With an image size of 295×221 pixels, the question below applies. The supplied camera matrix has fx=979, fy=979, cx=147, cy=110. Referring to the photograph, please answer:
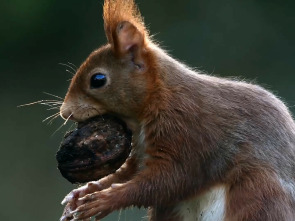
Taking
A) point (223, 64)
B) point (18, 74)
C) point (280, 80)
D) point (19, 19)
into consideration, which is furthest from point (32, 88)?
point (280, 80)

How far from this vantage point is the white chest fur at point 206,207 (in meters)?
3.22

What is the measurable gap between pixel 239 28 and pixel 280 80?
92 cm

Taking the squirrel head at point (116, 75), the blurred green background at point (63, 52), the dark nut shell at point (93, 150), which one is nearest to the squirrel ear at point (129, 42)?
the squirrel head at point (116, 75)

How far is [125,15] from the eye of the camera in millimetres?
3375

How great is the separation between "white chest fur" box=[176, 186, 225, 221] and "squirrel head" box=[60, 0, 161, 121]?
353 millimetres

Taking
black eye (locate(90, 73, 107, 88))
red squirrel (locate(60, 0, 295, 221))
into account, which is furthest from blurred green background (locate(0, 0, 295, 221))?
black eye (locate(90, 73, 107, 88))

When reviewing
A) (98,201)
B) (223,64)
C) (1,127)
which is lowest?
(1,127)

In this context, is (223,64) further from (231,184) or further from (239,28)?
(231,184)

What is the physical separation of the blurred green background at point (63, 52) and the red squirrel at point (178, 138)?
2775mm

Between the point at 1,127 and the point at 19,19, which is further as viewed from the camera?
the point at 19,19

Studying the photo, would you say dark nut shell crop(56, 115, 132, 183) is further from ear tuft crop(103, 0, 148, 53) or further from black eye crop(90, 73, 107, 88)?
ear tuft crop(103, 0, 148, 53)

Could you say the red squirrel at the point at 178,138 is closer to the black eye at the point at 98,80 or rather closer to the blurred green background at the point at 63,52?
the black eye at the point at 98,80

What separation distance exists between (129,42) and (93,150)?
1.34 feet

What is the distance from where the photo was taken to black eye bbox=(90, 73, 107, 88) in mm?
3316
